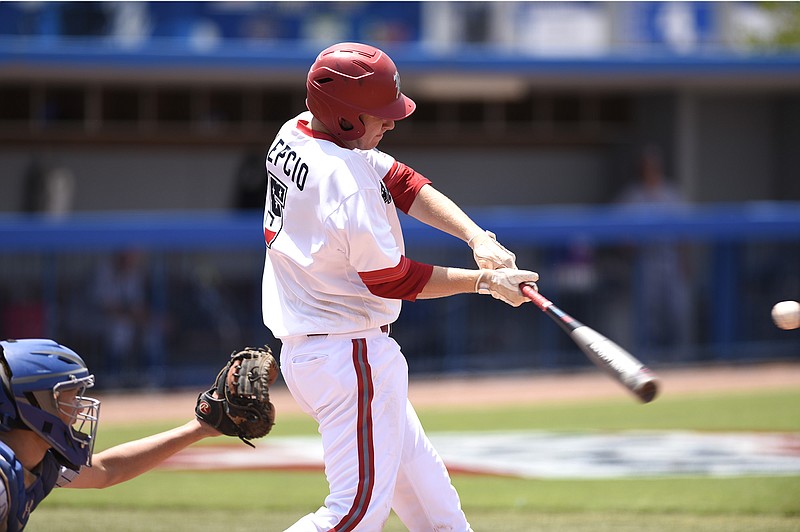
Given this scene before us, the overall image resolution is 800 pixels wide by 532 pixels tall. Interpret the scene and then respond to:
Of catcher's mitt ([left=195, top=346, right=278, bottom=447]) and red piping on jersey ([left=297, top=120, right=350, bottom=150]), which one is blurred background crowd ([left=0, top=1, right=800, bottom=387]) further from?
red piping on jersey ([left=297, top=120, right=350, bottom=150])

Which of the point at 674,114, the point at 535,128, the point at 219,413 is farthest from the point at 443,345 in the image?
the point at 219,413

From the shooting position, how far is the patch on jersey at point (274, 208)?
3785 mm

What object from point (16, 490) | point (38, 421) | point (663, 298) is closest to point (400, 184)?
point (38, 421)

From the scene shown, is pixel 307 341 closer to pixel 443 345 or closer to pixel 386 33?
pixel 443 345

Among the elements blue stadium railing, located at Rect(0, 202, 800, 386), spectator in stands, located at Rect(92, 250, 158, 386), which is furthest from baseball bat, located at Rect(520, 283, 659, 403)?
spectator in stands, located at Rect(92, 250, 158, 386)

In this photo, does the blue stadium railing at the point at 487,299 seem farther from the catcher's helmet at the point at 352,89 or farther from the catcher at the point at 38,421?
the catcher at the point at 38,421

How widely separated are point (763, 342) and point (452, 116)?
221 inches

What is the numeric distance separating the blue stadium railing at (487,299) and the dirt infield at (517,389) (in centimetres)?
18

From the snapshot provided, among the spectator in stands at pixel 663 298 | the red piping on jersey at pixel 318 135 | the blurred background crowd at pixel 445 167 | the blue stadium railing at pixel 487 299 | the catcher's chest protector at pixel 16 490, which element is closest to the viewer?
the catcher's chest protector at pixel 16 490

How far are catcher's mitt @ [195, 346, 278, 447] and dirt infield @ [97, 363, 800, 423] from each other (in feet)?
22.5

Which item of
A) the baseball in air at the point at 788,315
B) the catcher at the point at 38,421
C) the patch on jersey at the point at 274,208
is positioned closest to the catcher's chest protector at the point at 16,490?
the catcher at the point at 38,421

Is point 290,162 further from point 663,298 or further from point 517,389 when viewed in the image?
point 663,298

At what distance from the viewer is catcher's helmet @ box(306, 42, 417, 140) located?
373cm

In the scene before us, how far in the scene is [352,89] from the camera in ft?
12.2
